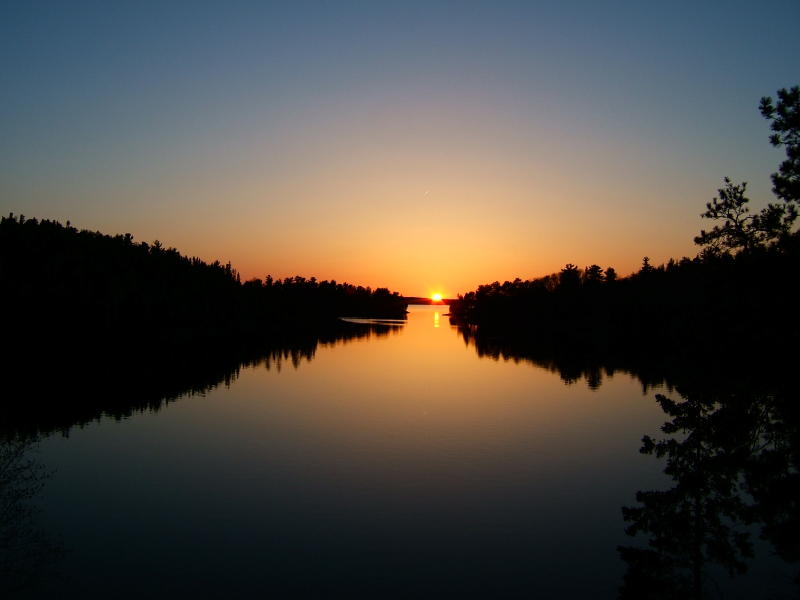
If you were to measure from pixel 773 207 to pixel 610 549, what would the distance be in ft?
44.2

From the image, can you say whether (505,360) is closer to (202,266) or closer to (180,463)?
(180,463)

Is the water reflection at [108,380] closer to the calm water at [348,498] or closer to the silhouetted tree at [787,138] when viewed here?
the calm water at [348,498]

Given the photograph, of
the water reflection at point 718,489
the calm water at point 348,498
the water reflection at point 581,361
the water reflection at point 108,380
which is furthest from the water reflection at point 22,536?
the water reflection at point 581,361

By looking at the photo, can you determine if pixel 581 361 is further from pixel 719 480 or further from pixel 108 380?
pixel 719 480

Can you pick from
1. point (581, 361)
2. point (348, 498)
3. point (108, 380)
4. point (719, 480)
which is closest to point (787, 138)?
point (719, 480)

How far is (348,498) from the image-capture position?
2645 cm

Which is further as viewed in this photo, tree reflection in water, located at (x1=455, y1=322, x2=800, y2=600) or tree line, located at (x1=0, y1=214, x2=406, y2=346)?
tree line, located at (x1=0, y1=214, x2=406, y2=346)

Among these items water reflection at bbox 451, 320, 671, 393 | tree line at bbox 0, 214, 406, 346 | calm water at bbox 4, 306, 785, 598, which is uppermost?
tree line at bbox 0, 214, 406, 346

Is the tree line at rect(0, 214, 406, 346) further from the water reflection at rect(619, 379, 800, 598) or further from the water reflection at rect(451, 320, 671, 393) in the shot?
the water reflection at rect(619, 379, 800, 598)

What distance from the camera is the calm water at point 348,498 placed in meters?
19.0

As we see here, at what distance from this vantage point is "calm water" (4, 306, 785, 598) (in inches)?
747

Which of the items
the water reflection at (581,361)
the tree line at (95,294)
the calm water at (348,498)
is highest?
the tree line at (95,294)

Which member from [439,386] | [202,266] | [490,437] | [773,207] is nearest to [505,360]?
[439,386]

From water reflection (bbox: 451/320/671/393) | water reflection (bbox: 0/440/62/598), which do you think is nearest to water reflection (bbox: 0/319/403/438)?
water reflection (bbox: 0/440/62/598)
